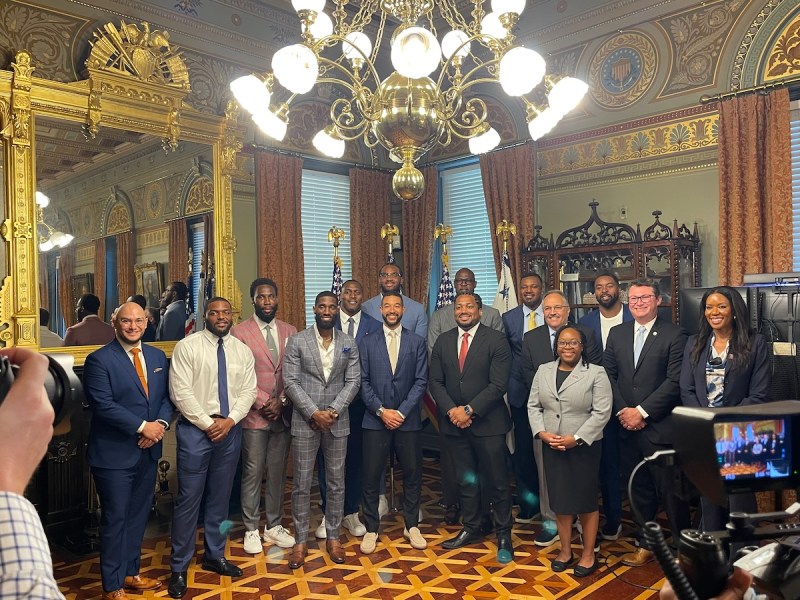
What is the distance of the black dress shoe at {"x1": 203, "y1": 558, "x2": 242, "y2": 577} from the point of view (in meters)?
3.56

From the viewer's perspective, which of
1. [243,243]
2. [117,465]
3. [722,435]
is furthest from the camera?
[243,243]

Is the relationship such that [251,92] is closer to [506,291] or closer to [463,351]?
[463,351]

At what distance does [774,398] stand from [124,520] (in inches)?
138

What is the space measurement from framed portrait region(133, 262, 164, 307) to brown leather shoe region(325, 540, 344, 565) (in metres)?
2.18

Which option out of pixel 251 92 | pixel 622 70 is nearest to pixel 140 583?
pixel 251 92

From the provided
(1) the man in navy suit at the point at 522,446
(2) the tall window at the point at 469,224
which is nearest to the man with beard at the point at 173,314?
(1) the man in navy suit at the point at 522,446

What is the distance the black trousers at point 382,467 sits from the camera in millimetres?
4027

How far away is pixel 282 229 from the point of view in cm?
593

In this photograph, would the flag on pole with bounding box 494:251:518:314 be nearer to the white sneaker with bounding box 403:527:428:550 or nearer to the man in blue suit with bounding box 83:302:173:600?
the white sneaker with bounding box 403:527:428:550

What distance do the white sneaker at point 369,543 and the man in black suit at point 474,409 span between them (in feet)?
1.37

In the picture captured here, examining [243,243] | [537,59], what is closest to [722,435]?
[537,59]

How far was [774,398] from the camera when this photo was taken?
11.9 ft

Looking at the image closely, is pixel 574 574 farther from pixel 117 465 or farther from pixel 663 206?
pixel 663 206

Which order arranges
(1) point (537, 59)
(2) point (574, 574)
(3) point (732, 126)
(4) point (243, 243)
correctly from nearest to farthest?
(1) point (537, 59), (2) point (574, 574), (3) point (732, 126), (4) point (243, 243)
